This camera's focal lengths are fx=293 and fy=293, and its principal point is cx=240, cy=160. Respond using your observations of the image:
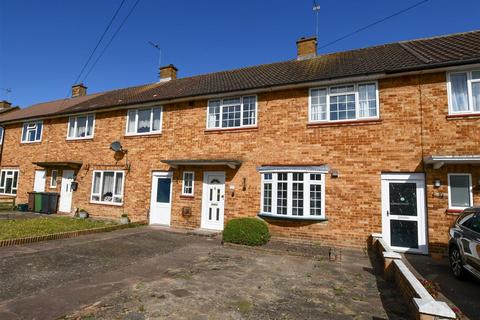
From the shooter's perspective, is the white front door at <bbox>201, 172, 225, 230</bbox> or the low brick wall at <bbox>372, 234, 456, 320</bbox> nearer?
the low brick wall at <bbox>372, 234, 456, 320</bbox>

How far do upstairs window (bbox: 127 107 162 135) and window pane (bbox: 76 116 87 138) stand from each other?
3116 mm

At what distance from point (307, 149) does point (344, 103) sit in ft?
6.48

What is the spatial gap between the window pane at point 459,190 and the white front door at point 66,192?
16.2 m

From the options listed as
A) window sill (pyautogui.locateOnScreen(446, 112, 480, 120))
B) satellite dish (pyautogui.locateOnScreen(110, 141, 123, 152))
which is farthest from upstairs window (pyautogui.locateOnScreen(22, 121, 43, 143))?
window sill (pyautogui.locateOnScreen(446, 112, 480, 120))

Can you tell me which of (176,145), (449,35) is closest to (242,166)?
(176,145)

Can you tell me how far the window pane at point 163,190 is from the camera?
41.3 ft

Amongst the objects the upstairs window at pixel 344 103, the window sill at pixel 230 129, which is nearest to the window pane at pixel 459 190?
the upstairs window at pixel 344 103

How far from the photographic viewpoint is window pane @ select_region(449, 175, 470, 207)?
8125mm

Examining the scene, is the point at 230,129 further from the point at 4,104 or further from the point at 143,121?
the point at 4,104

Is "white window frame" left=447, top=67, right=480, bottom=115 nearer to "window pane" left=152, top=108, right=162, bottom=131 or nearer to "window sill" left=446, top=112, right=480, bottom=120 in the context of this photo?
"window sill" left=446, top=112, right=480, bottom=120

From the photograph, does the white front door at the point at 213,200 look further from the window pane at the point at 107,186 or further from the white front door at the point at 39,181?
the white front door at the point at 39,181

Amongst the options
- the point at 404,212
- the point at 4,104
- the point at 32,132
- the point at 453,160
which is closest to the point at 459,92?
the point at 453,160

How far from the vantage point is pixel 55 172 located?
1584cm

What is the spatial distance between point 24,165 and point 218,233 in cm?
1377
